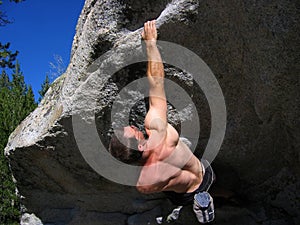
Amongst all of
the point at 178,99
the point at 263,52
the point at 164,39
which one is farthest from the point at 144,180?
the point at 263,52

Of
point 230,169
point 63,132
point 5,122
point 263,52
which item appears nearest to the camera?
point 263,52

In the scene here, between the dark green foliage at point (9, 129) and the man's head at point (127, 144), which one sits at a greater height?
the dark green foliage at point (9, 129)

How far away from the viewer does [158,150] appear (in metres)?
2.21

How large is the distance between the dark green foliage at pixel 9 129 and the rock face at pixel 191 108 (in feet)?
6.30

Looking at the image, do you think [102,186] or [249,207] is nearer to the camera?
[249,207]

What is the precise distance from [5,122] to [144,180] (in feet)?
10.7

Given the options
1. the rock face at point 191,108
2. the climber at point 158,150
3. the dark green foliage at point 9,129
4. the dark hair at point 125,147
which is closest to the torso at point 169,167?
the climber at point 158,150

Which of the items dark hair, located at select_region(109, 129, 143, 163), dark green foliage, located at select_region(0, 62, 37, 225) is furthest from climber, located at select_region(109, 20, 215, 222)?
dark green foliage, located at select_region(0, 62, 37, 225)

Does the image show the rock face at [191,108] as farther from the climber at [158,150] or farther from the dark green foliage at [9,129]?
the dark green foliage at [9,129]

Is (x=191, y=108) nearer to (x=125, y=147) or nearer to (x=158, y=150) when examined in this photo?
(x=158, y=150)

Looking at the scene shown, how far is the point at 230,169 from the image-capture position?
267 cm

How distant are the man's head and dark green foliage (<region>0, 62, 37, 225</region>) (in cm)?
280

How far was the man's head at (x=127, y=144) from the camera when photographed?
83.4 inches

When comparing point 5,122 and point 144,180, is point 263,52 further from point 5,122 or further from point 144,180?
point 5,122
